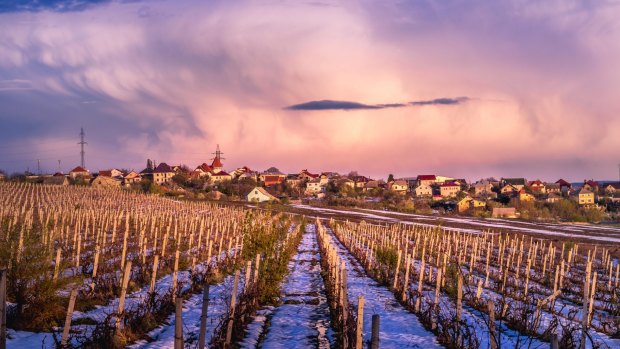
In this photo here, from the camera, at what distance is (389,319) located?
1198 cm

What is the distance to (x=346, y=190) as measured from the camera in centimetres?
10500

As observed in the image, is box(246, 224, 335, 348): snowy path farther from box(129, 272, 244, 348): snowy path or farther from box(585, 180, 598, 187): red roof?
box(585, 180, 598, 187): red roof

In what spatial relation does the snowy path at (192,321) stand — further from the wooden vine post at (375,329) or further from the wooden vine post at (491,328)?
the wooden vine post at (491,328)

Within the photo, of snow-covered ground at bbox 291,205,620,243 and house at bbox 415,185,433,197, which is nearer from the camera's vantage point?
snow-covered ground at bbox 291,205,620,243

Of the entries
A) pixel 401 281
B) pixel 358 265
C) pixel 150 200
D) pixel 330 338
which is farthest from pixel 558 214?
pixel 330 338

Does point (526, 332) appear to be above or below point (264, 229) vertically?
below

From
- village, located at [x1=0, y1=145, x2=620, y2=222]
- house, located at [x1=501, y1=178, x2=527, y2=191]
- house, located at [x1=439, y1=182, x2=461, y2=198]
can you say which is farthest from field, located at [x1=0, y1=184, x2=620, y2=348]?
house, located at [x1=501, y1=178, x2=527, y2=191]

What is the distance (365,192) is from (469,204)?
3216 cm

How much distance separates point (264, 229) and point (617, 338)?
28.7ft

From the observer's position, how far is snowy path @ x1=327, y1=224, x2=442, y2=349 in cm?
1016

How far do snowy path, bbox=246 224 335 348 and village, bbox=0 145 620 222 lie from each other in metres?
58.4

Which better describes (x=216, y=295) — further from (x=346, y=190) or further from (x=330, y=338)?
(x=346, y=190)

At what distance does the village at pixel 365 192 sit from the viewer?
78688mm

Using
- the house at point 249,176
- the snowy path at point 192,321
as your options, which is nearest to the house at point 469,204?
the house at point 249,176
